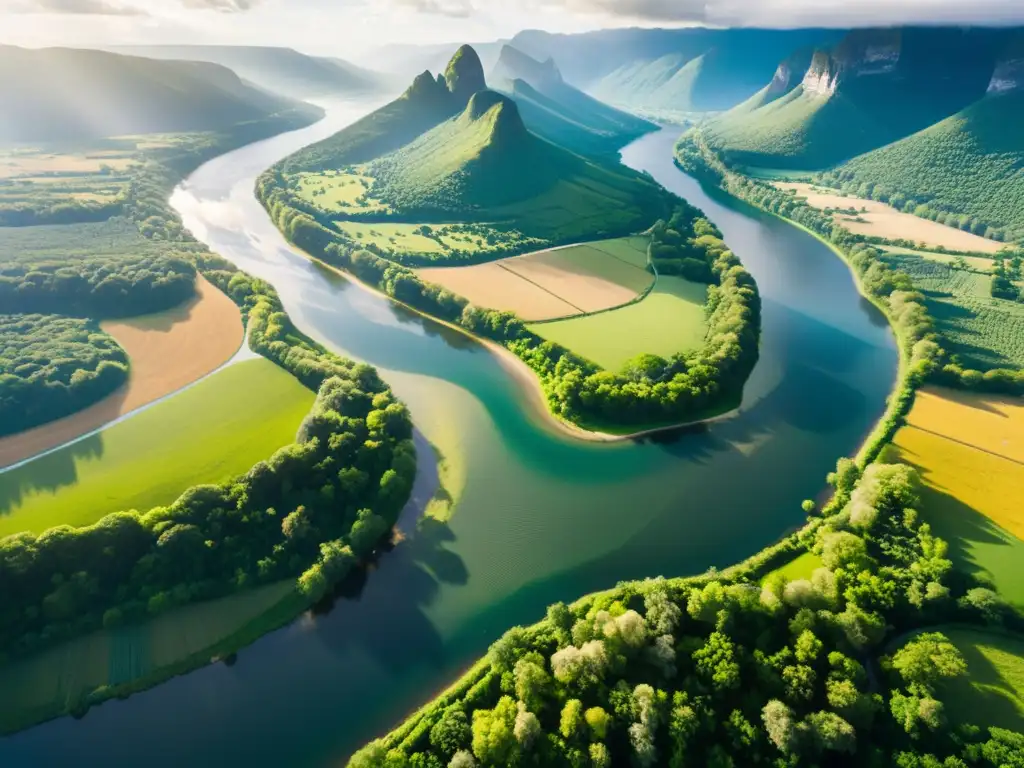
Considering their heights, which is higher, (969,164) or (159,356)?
(969,164)

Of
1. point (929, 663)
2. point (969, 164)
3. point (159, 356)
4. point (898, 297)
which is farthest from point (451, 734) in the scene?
point (969, 164)

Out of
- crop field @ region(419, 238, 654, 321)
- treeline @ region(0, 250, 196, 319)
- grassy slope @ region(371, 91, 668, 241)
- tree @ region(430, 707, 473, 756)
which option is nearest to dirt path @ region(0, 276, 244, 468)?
treeline @ region(0, 250, 196, 319)

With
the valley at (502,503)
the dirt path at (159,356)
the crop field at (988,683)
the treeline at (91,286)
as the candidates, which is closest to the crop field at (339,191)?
the valley at (502,503)

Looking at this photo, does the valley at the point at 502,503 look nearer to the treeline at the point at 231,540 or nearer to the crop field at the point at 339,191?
the treeline at the point at 231,540

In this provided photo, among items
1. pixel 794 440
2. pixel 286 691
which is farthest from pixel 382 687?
pixel 794 440

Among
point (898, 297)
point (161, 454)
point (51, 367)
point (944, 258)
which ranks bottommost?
point (51, 367)

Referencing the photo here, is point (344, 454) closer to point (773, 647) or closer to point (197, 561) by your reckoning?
point (197, 561)

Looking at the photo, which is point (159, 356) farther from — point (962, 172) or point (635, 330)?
point (962, 172)

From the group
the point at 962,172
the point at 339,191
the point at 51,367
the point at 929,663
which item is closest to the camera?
the point at 929,663
